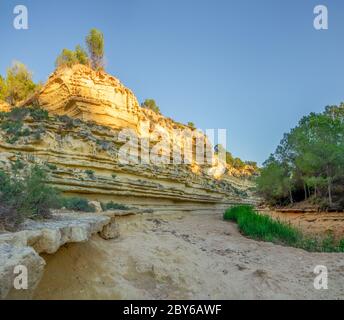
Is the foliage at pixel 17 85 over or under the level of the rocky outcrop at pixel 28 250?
over

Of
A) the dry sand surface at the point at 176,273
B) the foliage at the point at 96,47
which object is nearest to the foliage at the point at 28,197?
the dry sand surface at the point at 176,273

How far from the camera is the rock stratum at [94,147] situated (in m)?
11.0

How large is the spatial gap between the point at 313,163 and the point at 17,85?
22801mm

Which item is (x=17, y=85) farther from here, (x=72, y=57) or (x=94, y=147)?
(x=94, y=147)

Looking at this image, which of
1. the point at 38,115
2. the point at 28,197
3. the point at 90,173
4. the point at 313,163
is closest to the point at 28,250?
the point at 28,197

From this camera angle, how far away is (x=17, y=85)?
76.2ft

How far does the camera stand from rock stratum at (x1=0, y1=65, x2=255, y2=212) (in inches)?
432

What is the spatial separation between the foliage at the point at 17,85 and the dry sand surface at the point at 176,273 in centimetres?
2194

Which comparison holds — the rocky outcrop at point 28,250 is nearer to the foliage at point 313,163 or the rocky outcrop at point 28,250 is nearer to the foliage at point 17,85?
the foliage at point 313,163

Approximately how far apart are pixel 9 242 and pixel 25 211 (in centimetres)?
124

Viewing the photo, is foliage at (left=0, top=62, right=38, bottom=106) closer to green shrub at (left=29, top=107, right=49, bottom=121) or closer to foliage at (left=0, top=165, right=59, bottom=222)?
green shrub at (left=29, top=107, right=49, bottom=121)
